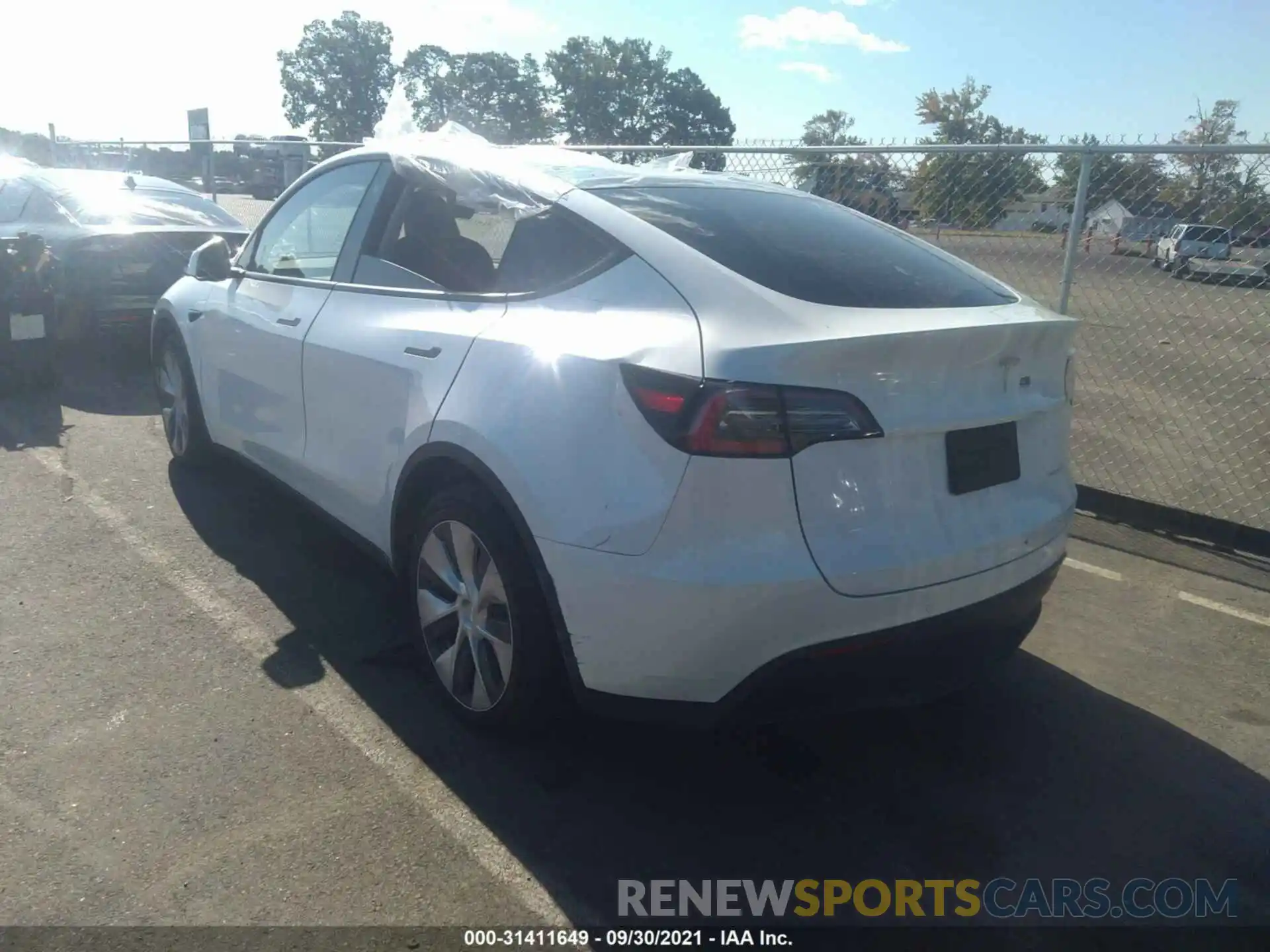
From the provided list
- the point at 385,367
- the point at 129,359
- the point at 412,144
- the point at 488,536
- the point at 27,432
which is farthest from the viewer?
the point at 129,359

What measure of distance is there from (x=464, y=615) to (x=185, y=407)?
3.08 meters

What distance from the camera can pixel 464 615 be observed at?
3203 millimetres

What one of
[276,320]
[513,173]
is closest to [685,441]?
[513,173]

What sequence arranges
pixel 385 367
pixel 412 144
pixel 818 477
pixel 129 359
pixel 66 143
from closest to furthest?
pixel 818 477, pixel 385 367, pixel 412 144, pixel 129 359, pixel 66 143

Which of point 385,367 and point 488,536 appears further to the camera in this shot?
point 385,367

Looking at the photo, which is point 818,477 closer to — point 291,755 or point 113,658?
point 291,755

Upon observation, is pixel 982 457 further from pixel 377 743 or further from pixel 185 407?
pixel 185 407

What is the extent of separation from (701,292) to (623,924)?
162 cm

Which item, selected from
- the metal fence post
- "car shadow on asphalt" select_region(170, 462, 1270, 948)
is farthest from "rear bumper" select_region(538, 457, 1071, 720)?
the metal fence post

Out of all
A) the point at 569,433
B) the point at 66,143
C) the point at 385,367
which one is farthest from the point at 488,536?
the point at 66,143

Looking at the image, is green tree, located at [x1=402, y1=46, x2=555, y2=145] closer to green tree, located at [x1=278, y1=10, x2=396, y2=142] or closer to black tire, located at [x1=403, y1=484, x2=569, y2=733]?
green tree, located at [x1=278, y1=10, x2=396, y2=142]

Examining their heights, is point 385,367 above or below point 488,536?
above

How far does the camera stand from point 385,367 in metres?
3.51

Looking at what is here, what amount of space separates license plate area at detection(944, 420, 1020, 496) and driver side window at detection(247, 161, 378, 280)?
2.58m
